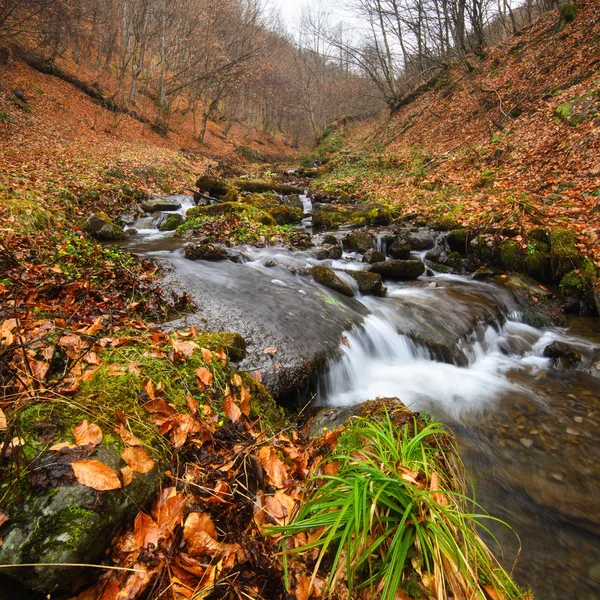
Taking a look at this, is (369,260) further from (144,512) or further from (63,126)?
(63,126)

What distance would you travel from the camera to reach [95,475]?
163 cm

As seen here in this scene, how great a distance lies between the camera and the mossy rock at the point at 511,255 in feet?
26.4

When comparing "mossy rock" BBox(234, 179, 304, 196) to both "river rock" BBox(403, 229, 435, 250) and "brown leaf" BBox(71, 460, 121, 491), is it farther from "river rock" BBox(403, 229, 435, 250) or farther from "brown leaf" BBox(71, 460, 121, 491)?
"brown leaf" BBox(71, 460, 121, 491)

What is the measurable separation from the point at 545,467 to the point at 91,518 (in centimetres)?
418

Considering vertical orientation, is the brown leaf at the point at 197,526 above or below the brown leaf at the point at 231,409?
below

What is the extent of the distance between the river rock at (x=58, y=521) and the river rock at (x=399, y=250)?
8821 millimetres

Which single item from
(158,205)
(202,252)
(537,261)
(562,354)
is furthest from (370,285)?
(158,205)

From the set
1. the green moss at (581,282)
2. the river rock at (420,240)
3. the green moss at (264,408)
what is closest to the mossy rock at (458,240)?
the river rock at (420,240)

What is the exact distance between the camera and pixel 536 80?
46.4ft

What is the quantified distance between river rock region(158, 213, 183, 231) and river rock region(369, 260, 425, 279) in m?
6.22

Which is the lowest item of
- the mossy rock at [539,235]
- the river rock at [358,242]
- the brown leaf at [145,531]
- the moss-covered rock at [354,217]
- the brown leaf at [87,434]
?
the brown leaf at [145,531]

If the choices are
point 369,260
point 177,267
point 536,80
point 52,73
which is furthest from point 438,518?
point 52,73

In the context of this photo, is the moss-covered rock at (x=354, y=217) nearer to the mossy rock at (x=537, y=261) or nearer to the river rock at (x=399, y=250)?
the river rock at (x=399, y=250)

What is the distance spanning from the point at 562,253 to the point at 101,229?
10.6 m
